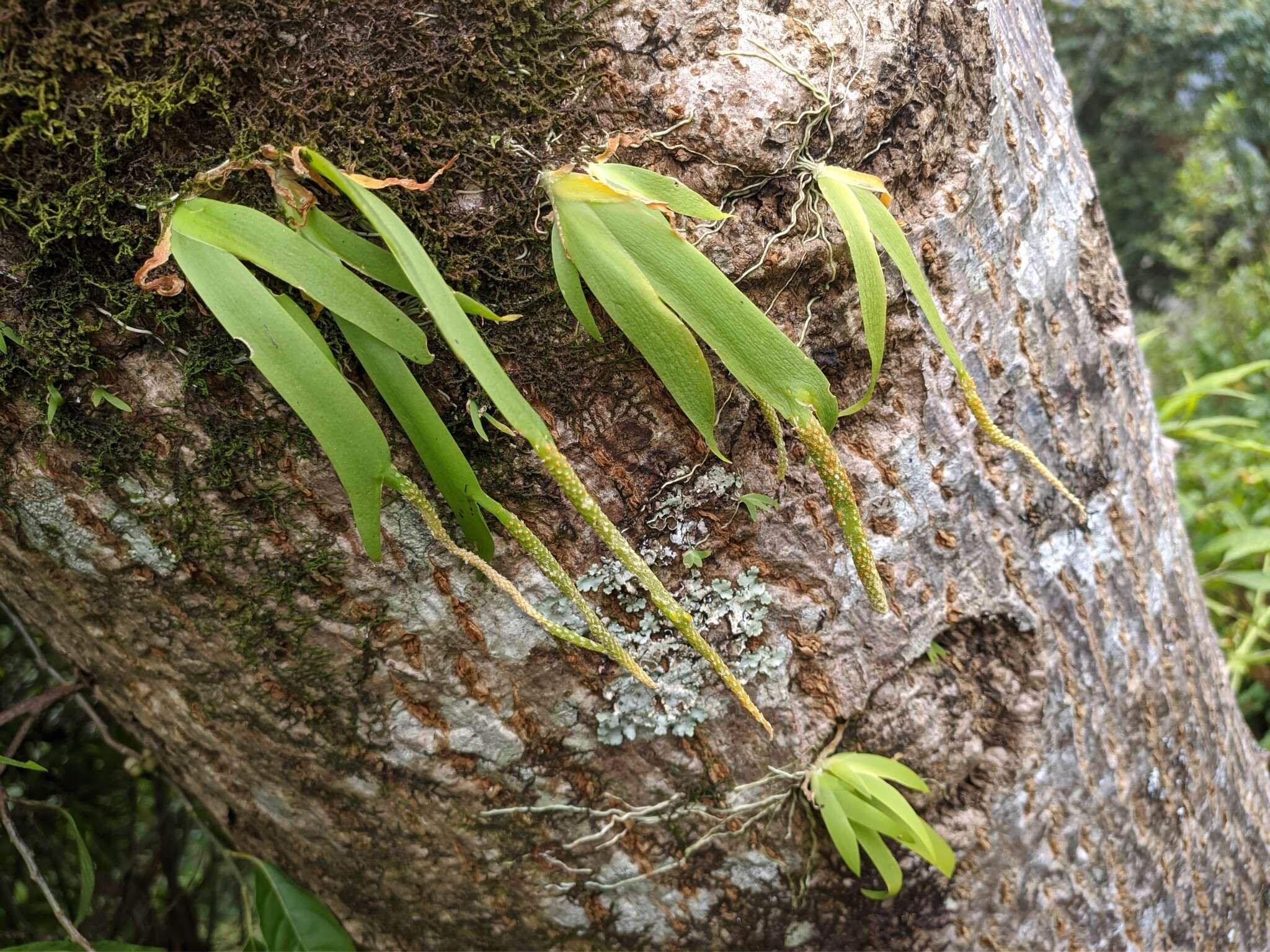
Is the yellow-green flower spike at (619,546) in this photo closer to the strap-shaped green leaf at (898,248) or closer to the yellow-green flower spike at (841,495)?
the yellow-green flower spike at (841,495)

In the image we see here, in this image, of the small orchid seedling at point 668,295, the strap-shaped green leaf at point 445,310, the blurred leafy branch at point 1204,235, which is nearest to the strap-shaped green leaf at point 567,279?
the small orchid seedling at point 668,295

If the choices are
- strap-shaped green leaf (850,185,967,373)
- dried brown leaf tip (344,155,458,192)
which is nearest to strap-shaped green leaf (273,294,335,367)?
dried brown leaf tip (344,155,458,192)

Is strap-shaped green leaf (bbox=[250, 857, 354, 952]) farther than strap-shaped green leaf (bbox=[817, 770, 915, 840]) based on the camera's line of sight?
Yes

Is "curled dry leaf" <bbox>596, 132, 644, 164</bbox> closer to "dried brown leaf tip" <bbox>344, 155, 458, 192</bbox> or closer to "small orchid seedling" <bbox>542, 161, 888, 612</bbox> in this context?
"small orchid seedling" <bbox>542, 161, 888, 612</bbox>

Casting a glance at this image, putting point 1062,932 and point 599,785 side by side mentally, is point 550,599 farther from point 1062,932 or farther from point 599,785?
point 1062,932

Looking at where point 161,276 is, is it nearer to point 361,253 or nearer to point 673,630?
point 361,253


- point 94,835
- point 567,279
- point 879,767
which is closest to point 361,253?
point 567,279

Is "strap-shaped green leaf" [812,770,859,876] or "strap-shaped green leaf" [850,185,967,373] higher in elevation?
"strap-shaped green leaf" [850,185,967,373]
